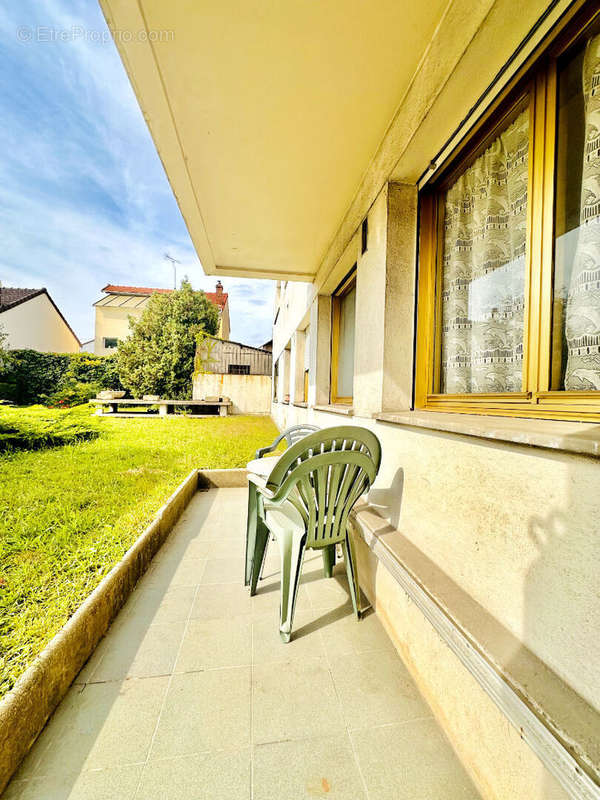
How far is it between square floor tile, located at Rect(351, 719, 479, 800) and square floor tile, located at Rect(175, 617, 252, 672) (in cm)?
65

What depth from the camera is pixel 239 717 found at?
131 cm

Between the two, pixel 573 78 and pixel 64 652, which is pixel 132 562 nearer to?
pixel 64 652

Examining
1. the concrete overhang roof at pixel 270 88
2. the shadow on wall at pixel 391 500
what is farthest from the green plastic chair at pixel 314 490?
the concrete overhang roof at pixel 270 88

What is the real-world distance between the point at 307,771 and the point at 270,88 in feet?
10.2

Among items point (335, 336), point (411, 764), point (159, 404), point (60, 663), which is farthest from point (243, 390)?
point (411, 764)

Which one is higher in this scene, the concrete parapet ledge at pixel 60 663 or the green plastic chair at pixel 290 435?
the green plastic chair at pixel 290 435

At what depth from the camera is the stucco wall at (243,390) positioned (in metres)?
14.8

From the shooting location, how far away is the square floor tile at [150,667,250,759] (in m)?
1.20

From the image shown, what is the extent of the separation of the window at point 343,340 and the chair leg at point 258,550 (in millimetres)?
1943

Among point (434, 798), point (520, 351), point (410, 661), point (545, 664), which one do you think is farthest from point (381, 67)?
point (434, 798)

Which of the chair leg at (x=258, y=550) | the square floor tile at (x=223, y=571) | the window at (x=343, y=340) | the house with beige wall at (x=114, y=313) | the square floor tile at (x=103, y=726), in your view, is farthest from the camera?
the house with beige wall at (x=114, y=313)

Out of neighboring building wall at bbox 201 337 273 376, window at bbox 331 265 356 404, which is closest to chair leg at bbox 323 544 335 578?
window at bbox 331 265 356 404

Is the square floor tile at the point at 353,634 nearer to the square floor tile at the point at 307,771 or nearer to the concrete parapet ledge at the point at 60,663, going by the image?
the square floor tile at the point at 307,771

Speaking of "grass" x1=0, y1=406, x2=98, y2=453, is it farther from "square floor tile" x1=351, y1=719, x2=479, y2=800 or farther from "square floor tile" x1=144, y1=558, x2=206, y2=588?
"square floor tile" x1=351, y1=719, x2=479, y2=800
